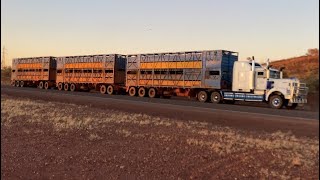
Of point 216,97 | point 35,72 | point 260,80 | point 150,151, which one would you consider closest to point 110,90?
point 216,97

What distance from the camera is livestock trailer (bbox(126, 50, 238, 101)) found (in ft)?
104

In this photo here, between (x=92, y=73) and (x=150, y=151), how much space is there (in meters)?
33.0

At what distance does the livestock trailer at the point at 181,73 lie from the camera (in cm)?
3175

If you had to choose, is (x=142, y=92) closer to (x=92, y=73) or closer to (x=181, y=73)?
(x=181, y=73)

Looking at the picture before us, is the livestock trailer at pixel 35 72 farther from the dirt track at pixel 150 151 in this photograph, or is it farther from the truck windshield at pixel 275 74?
the dirt track at pixel 150 151

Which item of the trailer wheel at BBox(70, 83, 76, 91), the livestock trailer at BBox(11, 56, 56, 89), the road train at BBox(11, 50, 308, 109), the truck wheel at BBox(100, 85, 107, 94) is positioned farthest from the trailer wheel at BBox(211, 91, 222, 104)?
the livestock trailer at BBox(11, 56, 56, 89)

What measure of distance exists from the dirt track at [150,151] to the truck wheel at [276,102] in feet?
33.6

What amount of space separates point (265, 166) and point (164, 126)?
20.9 ft

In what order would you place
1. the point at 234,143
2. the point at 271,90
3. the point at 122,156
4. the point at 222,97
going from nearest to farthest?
the point at 122,156 < the point at 234,143 < the point at 271,90 < the point at 222,97

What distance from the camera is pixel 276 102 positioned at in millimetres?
26828

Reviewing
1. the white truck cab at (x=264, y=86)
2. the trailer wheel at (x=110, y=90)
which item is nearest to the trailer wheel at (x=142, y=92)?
the trailer wheel at (x=110, y=90)

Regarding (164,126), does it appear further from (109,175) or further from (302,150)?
(109,175)

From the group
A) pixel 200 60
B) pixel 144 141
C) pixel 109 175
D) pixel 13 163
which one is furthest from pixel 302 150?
pixel 200 60

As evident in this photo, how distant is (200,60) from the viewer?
32906 mm
